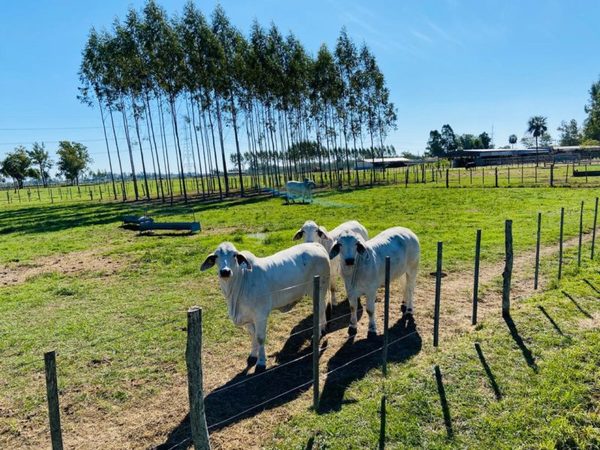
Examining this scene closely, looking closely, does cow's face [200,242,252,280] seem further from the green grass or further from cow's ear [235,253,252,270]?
the green grass

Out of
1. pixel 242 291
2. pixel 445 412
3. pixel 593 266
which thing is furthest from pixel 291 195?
pixel 445 412

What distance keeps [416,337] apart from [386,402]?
7.20ft

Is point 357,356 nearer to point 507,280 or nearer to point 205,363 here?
point 205,363

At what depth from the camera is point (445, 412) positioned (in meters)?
4.57

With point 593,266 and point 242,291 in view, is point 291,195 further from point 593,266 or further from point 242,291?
point 242,291

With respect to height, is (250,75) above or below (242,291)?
above

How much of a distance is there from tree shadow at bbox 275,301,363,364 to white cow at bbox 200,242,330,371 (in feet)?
1.32

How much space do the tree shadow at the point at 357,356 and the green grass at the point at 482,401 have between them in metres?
0.13

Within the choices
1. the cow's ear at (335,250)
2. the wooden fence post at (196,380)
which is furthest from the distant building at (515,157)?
the wooden fence post at (196,380)

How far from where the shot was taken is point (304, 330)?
7129 millimetres

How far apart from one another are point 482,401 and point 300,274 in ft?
10.5

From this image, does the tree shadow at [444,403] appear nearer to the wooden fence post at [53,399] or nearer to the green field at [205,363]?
the green field at [205,363]

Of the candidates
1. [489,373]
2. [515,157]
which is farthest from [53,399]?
[515,157]

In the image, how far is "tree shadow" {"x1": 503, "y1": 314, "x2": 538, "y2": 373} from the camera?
545 centimetres
